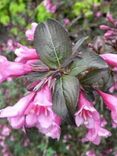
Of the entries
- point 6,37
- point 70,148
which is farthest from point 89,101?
point 6,37

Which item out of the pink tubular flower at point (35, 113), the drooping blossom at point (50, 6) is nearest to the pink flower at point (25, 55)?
the pink tubular flower at point (35, 113)

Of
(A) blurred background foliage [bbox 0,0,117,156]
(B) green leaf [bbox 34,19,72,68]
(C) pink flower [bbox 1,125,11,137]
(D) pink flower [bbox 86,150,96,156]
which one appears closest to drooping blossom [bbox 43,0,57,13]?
(A) blurred background foliage [bbox 0,0,117,156]

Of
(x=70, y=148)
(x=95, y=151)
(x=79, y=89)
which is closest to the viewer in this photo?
(x=79, y=89)

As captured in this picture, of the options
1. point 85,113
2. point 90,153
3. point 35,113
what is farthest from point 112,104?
point 90,153

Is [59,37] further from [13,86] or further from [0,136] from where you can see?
[0,136]

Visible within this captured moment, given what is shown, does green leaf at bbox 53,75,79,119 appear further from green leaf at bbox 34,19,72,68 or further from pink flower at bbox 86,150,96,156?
pink flower at bbox 86,150,96,156

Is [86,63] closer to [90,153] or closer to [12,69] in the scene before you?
[12,69]
